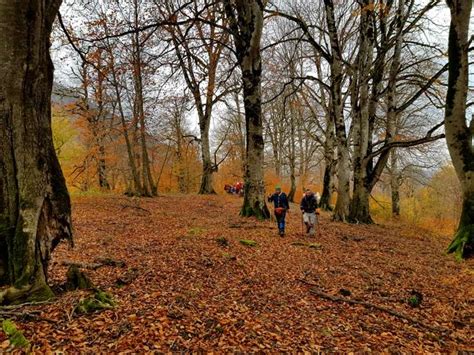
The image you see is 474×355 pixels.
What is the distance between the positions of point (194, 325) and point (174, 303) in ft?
1.81

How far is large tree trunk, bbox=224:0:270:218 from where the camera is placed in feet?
33.2

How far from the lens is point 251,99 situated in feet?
34.4

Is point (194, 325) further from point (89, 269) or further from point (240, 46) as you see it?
point (240, 46)

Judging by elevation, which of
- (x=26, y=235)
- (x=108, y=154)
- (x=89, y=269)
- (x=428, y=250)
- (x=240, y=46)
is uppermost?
(x=240, y=46)

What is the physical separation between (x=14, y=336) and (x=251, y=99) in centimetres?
917

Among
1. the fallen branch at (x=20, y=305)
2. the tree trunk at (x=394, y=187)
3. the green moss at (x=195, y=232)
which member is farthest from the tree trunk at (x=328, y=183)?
the fallen branch at (x=20, y=305)

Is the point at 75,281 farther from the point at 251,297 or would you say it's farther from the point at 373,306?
the point at 373,306

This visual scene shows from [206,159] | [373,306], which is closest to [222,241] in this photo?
[373,306]

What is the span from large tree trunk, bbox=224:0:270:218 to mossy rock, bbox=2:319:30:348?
8393mm

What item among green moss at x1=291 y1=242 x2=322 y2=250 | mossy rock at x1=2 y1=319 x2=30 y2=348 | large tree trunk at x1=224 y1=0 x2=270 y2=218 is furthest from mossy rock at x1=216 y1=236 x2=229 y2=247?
mossy rock at x1=2 y1=319 x2=30 y2=348

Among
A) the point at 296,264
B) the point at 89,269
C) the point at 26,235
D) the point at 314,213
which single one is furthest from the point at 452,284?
the point at 26,235

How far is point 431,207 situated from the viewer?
24734 mm

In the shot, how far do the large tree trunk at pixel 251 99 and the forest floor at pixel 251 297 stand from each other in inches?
98.3

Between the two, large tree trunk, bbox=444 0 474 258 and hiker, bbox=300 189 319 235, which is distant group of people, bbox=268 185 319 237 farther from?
large tree trunk, bbox=444 0 474 258
